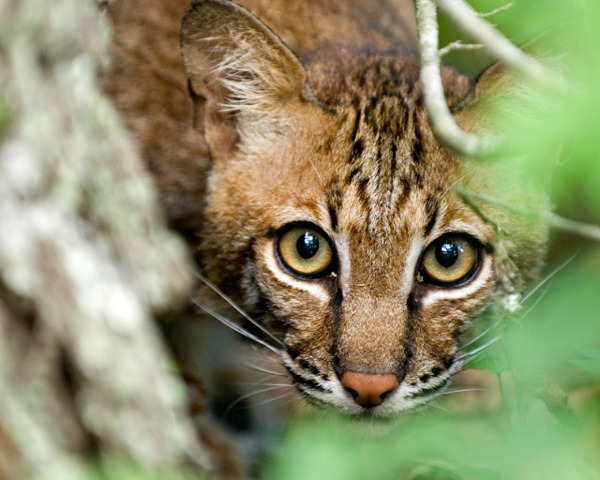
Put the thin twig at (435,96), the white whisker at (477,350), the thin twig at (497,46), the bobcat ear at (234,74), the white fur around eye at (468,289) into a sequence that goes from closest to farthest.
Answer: the thin twig at (497,46) < the thin twig at (435,96) < the white whisker at (477,350) < the white fur around eye at (468,289) < the bobcat ear at (234,74)

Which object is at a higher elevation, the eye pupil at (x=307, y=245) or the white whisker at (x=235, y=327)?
the eye pupil at (x=307, y=245)

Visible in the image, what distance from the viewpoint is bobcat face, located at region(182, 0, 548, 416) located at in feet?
10.4

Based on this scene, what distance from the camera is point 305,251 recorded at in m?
3.41

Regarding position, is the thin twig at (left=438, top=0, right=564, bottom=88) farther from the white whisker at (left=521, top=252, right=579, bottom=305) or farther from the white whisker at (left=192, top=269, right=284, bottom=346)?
the white whisker at (left=192, top=269, right=284, bottom=346)

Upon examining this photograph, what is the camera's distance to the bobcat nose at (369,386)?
3.05m

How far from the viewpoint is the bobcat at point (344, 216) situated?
3.17 meters

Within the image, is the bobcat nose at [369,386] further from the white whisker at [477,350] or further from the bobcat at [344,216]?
the white whisker at [477,350]

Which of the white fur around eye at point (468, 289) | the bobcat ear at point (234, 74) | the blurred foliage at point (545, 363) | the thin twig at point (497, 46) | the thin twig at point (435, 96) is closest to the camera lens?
the blurred foliage at point (545, 363)

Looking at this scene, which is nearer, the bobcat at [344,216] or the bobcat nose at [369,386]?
the bobcat nose at [369,386]

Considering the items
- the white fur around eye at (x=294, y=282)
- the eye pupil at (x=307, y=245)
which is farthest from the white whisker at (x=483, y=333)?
the eye pupil at (x=307, y=245)

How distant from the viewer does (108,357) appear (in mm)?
3133

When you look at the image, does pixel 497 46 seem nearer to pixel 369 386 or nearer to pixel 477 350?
pixel 477 350

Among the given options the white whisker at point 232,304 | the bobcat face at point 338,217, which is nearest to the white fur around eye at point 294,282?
the bobcat face at point 338,217

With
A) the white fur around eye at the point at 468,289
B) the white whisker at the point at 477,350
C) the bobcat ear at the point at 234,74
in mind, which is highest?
the bobcat ear at the point at 234,74
